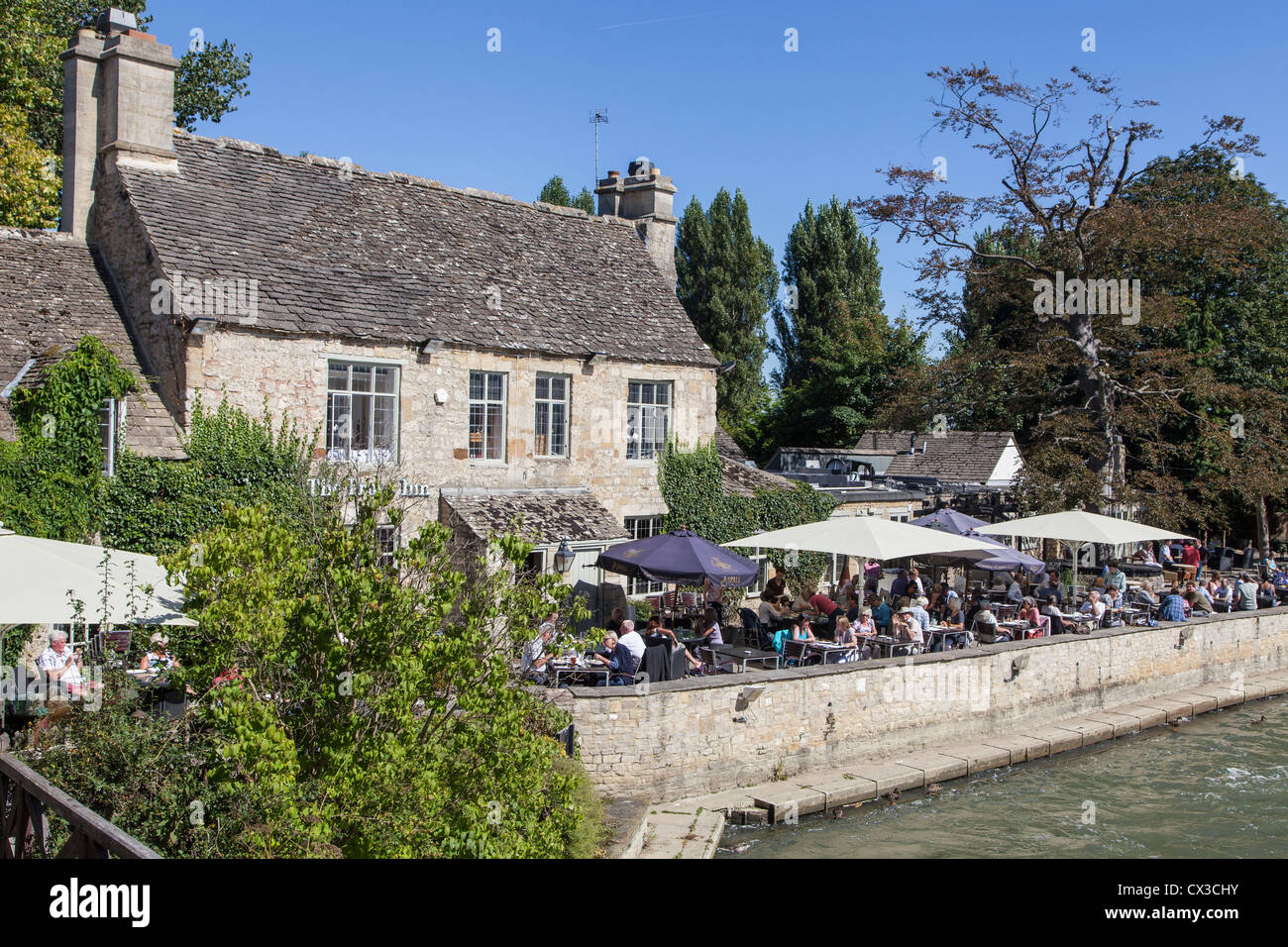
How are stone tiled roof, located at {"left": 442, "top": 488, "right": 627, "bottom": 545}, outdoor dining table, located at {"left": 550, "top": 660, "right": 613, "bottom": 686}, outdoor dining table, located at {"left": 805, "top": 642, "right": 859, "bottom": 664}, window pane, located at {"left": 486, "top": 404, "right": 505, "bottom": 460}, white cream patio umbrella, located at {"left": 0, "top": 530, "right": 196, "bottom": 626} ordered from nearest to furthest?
white cream patio umbrella, located at {"left": 0, "top": 530, "right": 196, "bottom": 626}
outdoor dining table, located at {"left": 550, "top": 660, "right": 613, "bottom": 686}
outdoor dining table, located at {"left": 805, "top": 642, "right": 859, "bottom": 664}
stone tiled roof, located at {"left": 442, "top": 488, "right": 627, "bottom": 545}
window pane, located at {"left": 486, "top": 404, "right": 505, "bottom": 460}

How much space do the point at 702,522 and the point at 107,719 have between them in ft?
46.7

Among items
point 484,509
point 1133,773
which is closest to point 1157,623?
point 1133,773

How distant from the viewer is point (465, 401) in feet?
61.0

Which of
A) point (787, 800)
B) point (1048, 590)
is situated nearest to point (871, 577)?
point (1048, 590)

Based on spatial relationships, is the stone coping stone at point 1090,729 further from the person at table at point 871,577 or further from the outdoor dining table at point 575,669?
the outdoor dining table at point 575,669

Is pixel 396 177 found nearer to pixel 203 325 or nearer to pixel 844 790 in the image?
pixel 203 325

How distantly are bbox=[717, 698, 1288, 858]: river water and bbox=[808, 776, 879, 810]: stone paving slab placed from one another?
144mm

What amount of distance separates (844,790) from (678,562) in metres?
3.92

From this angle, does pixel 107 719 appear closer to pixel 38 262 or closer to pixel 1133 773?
pixel 38 262

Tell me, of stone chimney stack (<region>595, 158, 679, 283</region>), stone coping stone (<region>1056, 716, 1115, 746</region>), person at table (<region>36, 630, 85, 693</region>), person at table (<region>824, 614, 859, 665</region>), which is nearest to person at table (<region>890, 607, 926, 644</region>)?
person at table (<region>824, 614, 859, 665</region>)

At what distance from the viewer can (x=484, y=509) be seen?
1827 centimetres

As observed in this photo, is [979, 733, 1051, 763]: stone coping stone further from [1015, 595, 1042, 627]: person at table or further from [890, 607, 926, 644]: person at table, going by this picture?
[1015, 595, 1042, 627]: person at table

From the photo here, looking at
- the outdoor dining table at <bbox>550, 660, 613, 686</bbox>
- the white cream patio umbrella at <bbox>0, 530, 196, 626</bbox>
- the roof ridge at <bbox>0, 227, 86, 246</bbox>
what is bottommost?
the outdoor dining table at <bbox>550, 660, 613, 686</bbox>

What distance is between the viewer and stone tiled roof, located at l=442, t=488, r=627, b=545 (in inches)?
706
